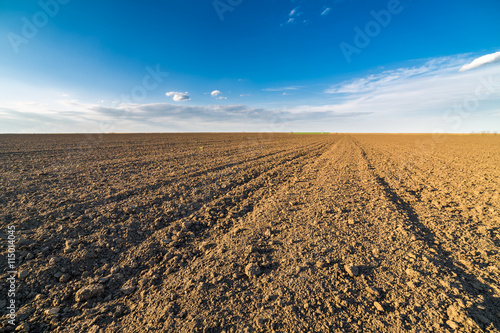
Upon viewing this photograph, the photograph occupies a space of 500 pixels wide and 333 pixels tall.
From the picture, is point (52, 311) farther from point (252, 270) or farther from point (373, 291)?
point (373, 291)

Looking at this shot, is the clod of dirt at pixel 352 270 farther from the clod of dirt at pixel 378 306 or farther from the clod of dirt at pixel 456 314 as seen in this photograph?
the clod of dirt at pixel 456 314

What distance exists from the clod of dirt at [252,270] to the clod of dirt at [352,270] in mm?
1242

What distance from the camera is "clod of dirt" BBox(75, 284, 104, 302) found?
249 cm

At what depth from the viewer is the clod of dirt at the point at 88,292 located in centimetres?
249

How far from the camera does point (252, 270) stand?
2.86 meters

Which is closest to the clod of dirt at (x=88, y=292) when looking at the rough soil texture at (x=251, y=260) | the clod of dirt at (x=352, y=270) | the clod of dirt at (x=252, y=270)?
the rough soil texture at (x=251, y=260)

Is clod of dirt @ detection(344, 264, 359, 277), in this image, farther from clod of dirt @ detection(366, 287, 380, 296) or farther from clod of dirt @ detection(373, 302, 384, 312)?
clod of dirt @ detection(373, 302, 384, 312)

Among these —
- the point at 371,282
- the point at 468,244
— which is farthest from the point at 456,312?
the point at 468,244

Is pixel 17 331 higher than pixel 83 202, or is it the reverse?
pixel 83 202

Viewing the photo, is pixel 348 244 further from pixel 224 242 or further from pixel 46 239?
pixel 46 239

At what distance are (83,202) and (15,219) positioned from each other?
1176 millimetres

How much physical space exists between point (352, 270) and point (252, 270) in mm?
1395

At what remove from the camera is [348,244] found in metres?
3.55

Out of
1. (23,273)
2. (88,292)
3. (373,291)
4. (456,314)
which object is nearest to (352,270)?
(373,291)
